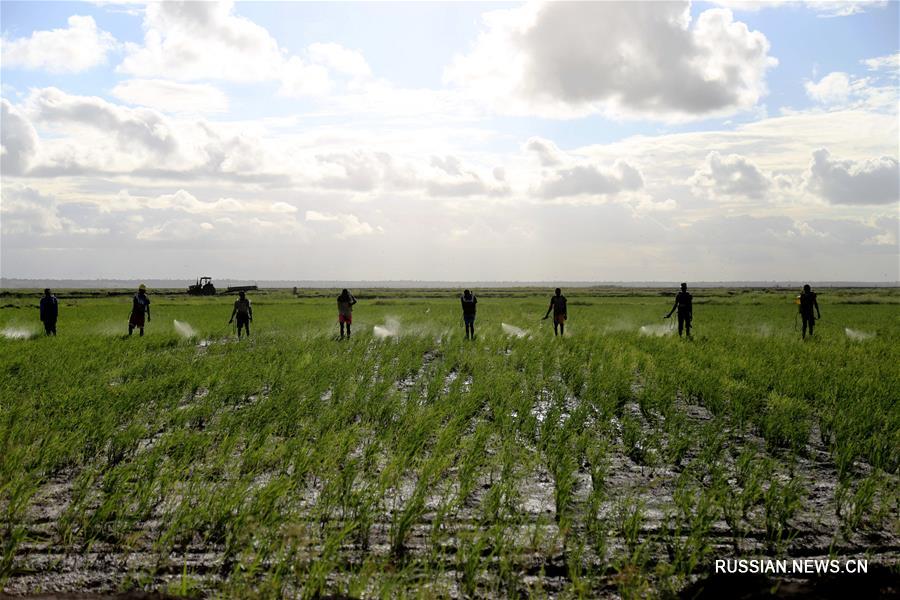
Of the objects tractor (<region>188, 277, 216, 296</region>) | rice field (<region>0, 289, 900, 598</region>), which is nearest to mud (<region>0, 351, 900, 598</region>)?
rice field (<region>0, 289, 900, 598</region>)

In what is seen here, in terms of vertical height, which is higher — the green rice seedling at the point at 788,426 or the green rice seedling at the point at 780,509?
the green rice seedling at the point at 788,426

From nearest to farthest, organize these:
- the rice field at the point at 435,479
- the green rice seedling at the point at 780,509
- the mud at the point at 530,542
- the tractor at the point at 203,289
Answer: the mud at the point at 530,542 → the rice field at the point at 435,479 → the green rice seedling at the point at 780,509 → the tractor at the point at 203,289

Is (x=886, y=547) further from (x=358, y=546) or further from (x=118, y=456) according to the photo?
(x=118, y=456)

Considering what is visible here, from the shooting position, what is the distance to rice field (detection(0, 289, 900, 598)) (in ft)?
14.5

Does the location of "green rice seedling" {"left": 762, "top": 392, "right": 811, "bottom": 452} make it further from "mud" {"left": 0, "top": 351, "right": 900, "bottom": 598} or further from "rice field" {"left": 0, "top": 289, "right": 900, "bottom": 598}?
"mud" {"left": 0, "top": 351, "right": 900, "bottom": 598}

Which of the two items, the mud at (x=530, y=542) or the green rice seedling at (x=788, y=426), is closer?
the mud at (x=530, y=542)

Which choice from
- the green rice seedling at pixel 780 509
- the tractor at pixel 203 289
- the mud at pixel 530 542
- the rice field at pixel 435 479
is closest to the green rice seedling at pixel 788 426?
the rice field at pixel 435 479

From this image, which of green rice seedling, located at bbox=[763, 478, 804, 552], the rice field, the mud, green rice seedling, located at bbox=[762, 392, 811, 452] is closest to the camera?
the mud

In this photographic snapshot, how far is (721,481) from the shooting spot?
602 cm

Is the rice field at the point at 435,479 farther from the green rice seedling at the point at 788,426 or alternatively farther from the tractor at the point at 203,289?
the tractor at the point at 203,289

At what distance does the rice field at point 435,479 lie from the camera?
443 centimetres

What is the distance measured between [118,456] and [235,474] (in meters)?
1.58

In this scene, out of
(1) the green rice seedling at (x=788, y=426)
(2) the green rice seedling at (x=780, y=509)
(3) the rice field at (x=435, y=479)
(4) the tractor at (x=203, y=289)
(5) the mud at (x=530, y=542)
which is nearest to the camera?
(5) the mud at (x=530, y=542)

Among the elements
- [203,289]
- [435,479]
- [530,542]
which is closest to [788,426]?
[435,479]
